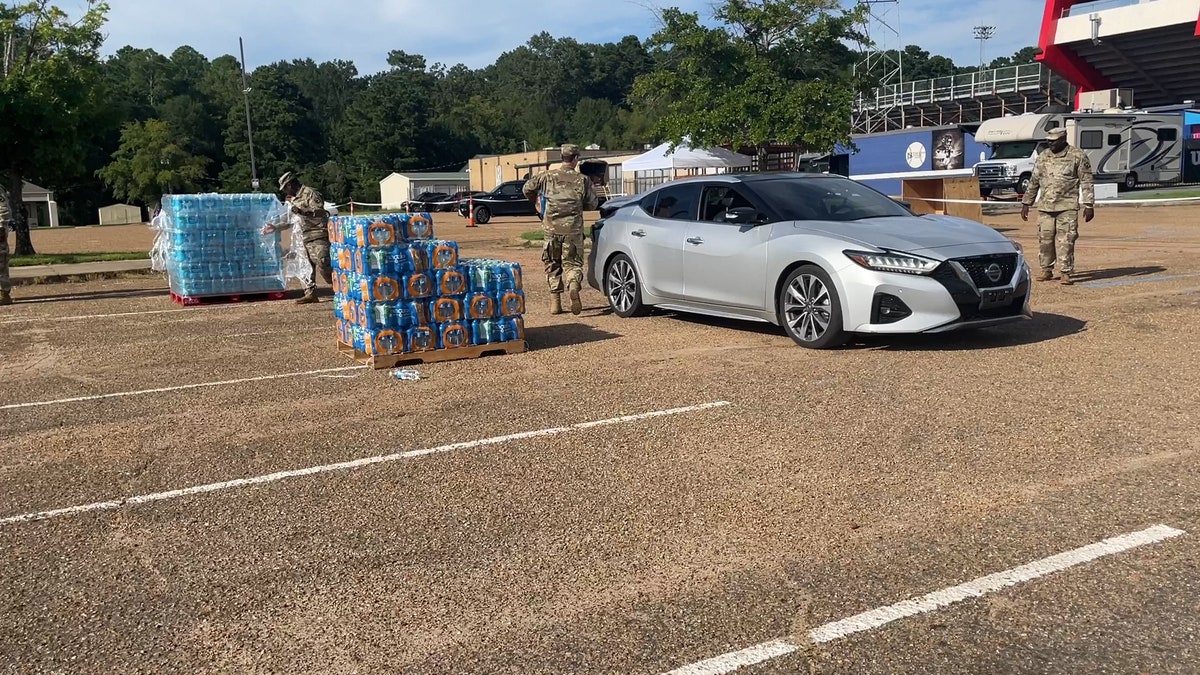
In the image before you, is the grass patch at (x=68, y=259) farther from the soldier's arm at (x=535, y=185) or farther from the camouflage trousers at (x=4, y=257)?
the soldier's arm at (x=535, y=185)

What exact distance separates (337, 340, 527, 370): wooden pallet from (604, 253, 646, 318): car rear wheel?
1.90 metres

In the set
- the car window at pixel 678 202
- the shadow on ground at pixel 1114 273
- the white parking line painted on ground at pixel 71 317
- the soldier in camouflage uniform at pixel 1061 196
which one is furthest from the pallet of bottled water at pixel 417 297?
the shadow on ground at pixel 1114 273

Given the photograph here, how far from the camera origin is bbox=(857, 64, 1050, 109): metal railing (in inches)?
2350

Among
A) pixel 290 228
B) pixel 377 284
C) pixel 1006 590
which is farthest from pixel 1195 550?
pixel 290 228

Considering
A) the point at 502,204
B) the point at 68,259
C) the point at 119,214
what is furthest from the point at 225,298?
the point at 119,214

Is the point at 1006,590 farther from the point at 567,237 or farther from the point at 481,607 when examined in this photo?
the point at 567,237

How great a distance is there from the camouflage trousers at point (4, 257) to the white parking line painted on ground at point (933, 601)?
13.5 meters

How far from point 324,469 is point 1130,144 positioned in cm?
3796

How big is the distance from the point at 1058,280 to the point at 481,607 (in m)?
Result: 11.0

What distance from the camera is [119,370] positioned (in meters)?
8.98

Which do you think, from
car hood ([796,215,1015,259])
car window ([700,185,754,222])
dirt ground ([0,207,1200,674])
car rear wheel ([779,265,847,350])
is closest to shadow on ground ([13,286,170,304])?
dirt ground ([0,207,1200,674])

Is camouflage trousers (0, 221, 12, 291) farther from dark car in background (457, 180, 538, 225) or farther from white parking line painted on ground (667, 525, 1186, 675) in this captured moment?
dark car in background (457, 180, 538, 225)

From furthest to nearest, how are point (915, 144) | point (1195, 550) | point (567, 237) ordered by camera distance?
point (915, 144), point (567, 237), point (1195, 550)

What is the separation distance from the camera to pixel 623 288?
434 inches
